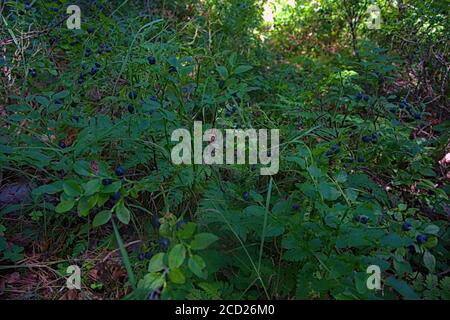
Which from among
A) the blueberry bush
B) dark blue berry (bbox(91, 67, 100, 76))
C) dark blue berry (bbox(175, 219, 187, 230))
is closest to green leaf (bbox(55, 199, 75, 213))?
the blueberry bush

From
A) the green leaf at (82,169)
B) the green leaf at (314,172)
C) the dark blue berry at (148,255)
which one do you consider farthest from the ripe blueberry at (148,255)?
the green leaf at (314,172)

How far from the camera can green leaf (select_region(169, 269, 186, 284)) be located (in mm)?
1266

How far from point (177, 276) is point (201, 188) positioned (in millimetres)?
656

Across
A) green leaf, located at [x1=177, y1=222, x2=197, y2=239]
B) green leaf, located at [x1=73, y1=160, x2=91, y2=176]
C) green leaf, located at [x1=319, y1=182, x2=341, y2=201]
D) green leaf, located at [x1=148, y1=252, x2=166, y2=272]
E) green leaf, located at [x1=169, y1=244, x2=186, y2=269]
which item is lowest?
green leaf, located at [x1=148, y1=252, x2=166, y2=272]

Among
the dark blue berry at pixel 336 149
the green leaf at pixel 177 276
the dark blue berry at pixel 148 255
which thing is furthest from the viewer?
the dark blue berry at pixel 336 149

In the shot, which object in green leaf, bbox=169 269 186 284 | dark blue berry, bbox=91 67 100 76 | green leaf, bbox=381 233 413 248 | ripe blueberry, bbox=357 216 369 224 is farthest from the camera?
dark blue berry, bbox=91 67 100 76

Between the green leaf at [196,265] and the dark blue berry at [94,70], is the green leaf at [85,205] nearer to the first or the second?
the green leaf at [196,265]

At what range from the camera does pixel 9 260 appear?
1904mm

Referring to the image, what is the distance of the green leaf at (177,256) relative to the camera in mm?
1276

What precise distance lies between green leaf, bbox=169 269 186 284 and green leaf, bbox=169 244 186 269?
15 mm

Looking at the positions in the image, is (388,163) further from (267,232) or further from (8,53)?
(8,53)

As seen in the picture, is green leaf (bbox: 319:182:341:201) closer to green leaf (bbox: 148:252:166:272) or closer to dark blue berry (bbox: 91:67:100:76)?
green leaf (bbox: 148:252:166:272)
